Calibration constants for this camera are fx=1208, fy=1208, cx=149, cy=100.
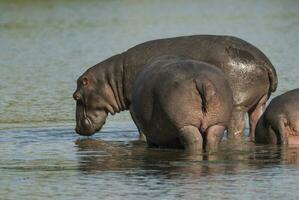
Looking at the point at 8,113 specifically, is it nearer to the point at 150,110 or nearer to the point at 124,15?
the point at 150,110

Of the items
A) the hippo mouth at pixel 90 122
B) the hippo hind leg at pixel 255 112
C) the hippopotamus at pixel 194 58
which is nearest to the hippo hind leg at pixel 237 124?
the hippopotamus at pixel 194 58

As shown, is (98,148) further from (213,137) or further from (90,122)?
(213,137)

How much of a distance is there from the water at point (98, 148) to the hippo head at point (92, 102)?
0.55 ft

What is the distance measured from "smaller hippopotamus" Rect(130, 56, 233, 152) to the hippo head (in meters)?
2.32

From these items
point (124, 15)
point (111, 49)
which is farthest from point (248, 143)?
point (124, 15)

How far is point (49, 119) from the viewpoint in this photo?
1656cm

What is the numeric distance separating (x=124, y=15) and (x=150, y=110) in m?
33.8

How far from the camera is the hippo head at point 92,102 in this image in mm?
15109

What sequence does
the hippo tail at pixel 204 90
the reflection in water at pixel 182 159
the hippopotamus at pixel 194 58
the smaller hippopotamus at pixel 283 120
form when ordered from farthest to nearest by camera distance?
the hippopotamus at pixel 194 58 < the smaller hippopotamus at pixel 283 120 < the hippo tail at pixel 204 90 < the reflection in water at pixel 182 159

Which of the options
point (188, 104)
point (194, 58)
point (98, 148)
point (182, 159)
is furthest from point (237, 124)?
point (182, 159)

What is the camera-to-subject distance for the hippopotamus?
563 inches

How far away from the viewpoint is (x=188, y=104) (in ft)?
40.2

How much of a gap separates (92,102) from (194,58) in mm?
1584

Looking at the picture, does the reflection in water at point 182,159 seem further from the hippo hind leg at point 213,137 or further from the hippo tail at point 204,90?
the hippo tail at point 204,90
